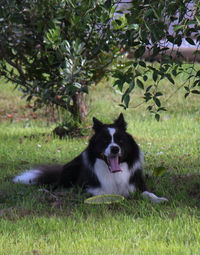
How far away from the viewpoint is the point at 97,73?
28.9 feet

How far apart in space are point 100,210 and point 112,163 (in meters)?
0.63

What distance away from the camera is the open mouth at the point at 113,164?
200 inches

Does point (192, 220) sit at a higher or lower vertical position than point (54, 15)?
lower

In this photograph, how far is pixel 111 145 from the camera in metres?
5.00

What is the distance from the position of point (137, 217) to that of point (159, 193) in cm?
97

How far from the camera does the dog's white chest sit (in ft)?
17.3

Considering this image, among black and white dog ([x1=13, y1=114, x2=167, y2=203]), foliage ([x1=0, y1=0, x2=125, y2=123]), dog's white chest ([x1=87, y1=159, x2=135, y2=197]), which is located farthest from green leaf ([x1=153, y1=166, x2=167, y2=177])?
foliage ([x1=0, y1=0, x2=125, y2=123])

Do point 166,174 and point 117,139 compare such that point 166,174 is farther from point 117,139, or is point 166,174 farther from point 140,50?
point 140,50

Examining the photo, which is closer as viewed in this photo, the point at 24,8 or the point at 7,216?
the point at 7,216

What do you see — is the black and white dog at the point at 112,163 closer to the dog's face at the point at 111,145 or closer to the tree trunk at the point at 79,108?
the dog's face at the point at 111,145

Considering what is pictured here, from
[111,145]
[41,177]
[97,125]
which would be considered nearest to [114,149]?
[111,145]

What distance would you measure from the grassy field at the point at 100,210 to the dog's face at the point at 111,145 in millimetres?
482

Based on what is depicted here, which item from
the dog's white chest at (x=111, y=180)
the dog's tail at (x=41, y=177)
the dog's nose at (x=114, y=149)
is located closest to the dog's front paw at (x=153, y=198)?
the dog's white chest at (x=111, y=180)

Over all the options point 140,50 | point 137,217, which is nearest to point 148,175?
point 137,217
